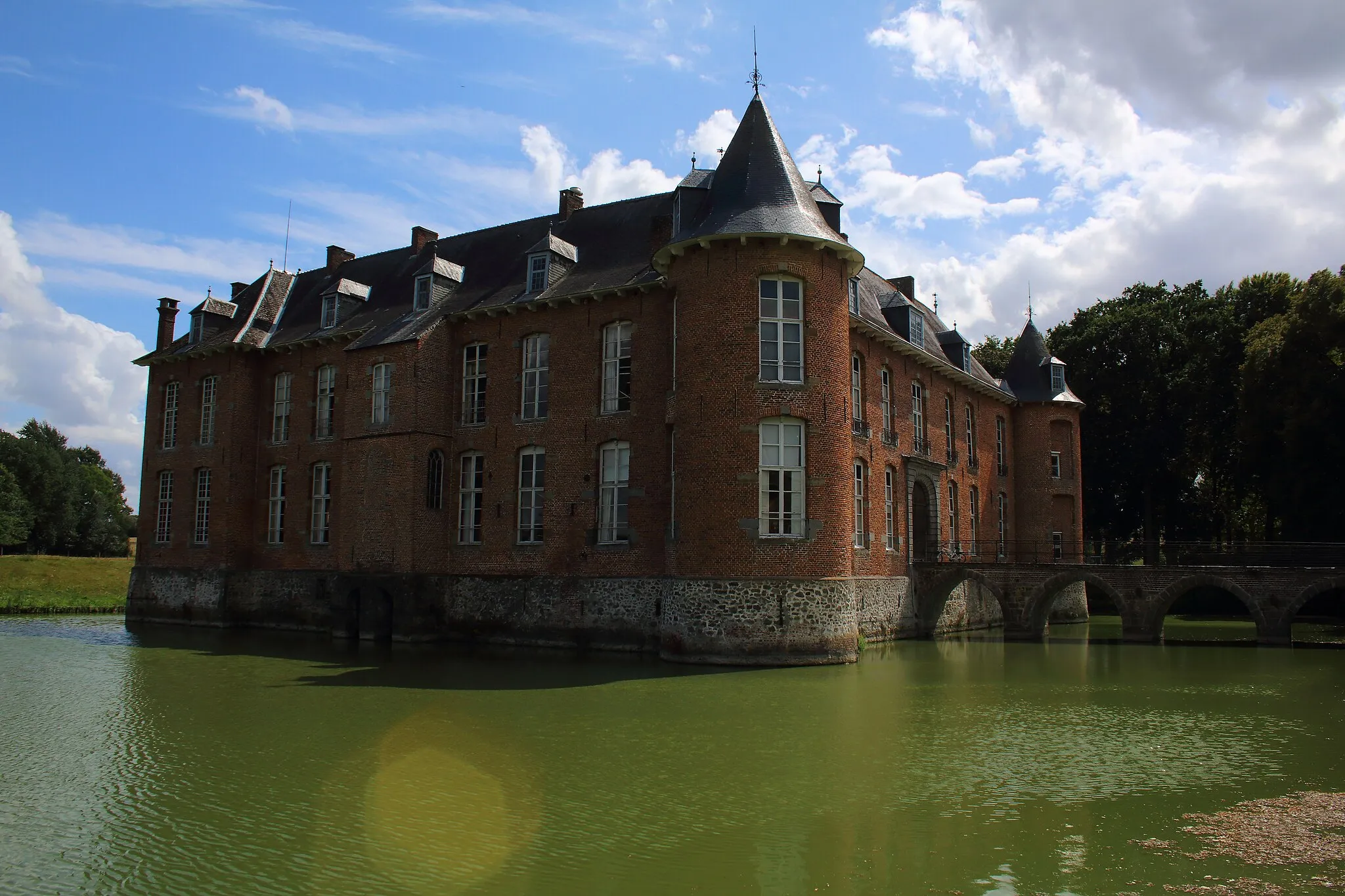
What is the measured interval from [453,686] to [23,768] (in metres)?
5.98

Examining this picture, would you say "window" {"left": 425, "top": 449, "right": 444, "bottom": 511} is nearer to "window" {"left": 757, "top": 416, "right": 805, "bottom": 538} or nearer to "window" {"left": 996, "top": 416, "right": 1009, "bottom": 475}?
"window" {"left": 757, "top": 416, "right": 805, "bottom": 538}

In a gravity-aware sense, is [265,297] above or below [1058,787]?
above

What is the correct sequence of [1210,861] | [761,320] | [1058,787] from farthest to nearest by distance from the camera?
[761,320], [1058,787], [1210,861]

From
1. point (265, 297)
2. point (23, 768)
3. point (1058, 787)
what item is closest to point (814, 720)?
point (1058, 787)

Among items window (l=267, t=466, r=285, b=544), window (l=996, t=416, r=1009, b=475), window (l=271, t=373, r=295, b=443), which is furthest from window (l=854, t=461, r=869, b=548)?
window (l=271, t=373, r=295, b=443)

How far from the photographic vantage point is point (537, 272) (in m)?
22.2

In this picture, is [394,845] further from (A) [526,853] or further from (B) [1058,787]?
(B) [1058,787]

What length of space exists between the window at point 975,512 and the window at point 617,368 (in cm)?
1135

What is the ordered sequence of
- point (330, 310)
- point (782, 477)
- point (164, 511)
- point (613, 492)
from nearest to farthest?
point (782, 477)
point (613, 492)
point (330, 310)
point (164, 511)

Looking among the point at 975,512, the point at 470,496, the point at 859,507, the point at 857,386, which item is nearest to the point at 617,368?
the point at 470,496

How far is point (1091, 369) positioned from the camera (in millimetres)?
35625

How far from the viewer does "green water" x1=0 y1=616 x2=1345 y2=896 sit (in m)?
6.23

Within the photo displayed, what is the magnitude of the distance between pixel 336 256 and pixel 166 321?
5.27 metres

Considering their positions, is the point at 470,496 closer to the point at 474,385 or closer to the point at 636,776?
the point at 474,385
